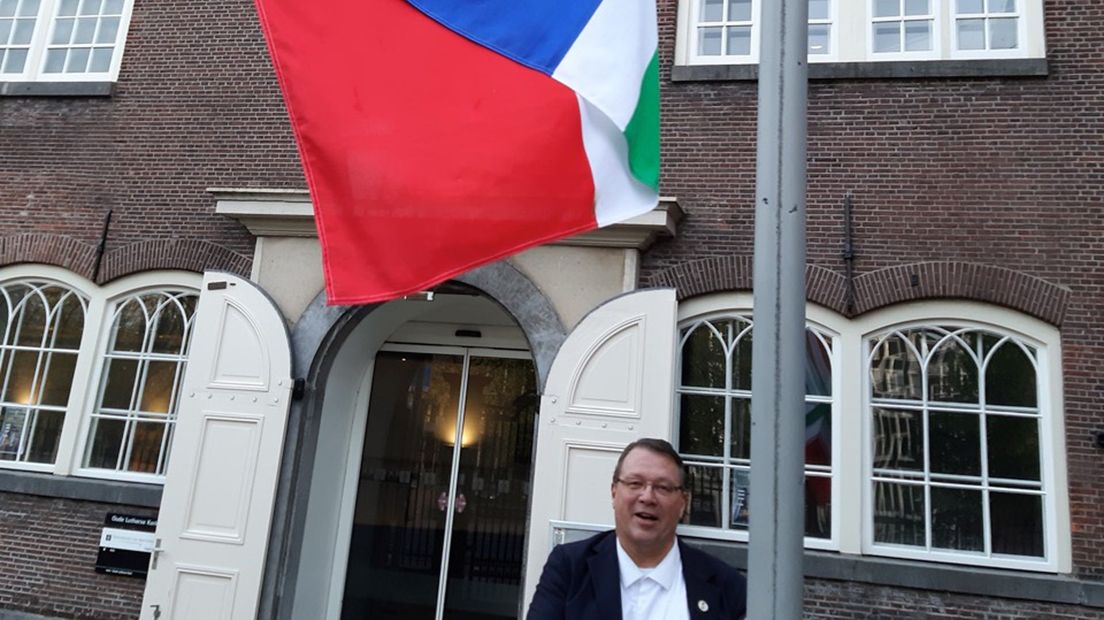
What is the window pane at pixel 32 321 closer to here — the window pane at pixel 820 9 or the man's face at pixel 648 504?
the man's face at pixel 648 504

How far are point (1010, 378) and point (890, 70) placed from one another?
9.16ft

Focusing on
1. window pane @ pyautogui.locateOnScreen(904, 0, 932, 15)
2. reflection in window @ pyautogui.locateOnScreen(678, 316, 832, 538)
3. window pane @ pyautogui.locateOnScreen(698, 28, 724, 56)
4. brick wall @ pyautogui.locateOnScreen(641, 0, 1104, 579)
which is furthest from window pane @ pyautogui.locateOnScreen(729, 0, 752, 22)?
reflection in window @ pyautogui.locateOnScreen(678, 316, 832, 538)

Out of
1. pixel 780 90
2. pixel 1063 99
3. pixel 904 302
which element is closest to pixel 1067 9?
pixel 1063 99

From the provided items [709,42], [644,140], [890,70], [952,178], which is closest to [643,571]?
[644,140]

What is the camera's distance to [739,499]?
21.6 feet

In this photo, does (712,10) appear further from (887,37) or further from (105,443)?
(105,443)

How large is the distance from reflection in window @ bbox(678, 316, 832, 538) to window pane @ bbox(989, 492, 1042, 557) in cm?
124

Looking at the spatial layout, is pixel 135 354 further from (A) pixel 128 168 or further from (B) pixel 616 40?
(B) pixel 616 40

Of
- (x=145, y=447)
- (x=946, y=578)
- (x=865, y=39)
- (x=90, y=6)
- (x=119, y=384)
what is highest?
(x=90, y=6)

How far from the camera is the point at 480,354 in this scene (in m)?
8.12

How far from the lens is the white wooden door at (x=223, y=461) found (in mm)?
6516

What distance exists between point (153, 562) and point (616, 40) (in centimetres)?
589

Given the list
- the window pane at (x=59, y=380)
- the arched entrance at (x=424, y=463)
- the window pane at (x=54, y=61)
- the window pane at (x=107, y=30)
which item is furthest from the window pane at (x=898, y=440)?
the window pane at (x=54, y=61)

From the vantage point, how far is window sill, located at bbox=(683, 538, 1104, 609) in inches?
229
